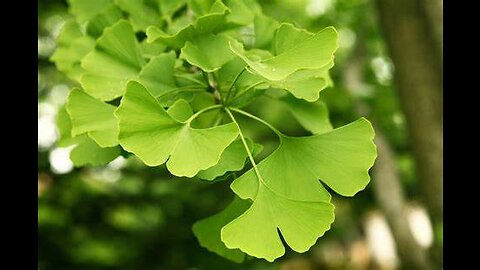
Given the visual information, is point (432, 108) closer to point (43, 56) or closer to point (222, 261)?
point (222, 261)

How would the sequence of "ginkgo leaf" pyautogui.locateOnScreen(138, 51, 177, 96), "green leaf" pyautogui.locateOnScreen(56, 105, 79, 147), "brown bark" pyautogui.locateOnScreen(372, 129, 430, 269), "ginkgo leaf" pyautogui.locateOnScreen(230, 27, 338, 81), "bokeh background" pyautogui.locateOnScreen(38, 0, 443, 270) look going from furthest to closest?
"bokeh background" pyautogui.locateOnScreen(38, 0, 443, 270) < "brown bark" pyautogui.locateOnScreen(372, 129, 430, 269) < "green leaf" pyautogui.locateOnScreen(56, 105, 79, 147) < "ginkgo leaf" pyautogui.locateOnScreen(138, 51, 177, 96) < "ginkgo leaf" pyautogui.locateOnScreen(230, 27, 338, 81)

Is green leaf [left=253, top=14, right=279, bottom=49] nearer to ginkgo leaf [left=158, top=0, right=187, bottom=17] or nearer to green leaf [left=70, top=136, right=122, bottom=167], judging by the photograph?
ginkgo leaf [left=158, top=0, right=187, bottom=17]

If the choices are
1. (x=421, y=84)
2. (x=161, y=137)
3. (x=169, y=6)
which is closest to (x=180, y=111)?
(x=161, y=137)

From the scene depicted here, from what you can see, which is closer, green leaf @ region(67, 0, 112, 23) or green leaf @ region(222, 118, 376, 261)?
green leaf @ region(222, 118, 376, 261)

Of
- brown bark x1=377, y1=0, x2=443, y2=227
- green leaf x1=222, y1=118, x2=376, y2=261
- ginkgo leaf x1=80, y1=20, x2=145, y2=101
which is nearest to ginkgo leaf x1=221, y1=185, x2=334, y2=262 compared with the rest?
green leaf x1=222, y1=118, x2=376, y2=261

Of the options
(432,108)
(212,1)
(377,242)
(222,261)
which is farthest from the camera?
(377,242)

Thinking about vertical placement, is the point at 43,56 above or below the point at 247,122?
above

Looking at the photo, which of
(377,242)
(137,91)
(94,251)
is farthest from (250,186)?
(377,242)
